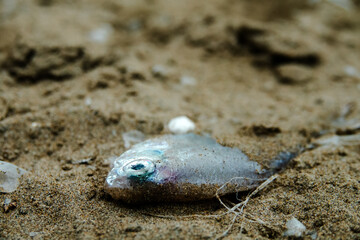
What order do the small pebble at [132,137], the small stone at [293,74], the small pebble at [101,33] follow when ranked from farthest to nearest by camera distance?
the small pebble at [101,33] < the small stone at [293,74] < the small pebble at [132,137]

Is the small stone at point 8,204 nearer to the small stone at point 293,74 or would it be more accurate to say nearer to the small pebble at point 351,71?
the small stone at point 293,74

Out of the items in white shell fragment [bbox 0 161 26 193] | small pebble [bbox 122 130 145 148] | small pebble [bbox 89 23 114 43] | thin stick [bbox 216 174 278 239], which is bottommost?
thin stick [bbox 216 174 278 239]

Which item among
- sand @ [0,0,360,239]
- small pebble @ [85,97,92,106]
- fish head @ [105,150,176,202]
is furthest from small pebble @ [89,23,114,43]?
fish head @ [105,150,176,202]

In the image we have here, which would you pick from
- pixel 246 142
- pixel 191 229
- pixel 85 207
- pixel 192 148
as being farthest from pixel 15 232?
pixel 246 142

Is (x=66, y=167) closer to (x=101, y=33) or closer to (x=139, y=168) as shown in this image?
(x=139, y=168)

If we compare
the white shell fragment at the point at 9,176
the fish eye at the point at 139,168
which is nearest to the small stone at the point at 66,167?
the white shell fragment at the point at 9,176

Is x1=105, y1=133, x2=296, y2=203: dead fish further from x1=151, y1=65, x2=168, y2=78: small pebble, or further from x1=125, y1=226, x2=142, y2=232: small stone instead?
x1=151, y1=65, x2=168, y2=78: small pebble
